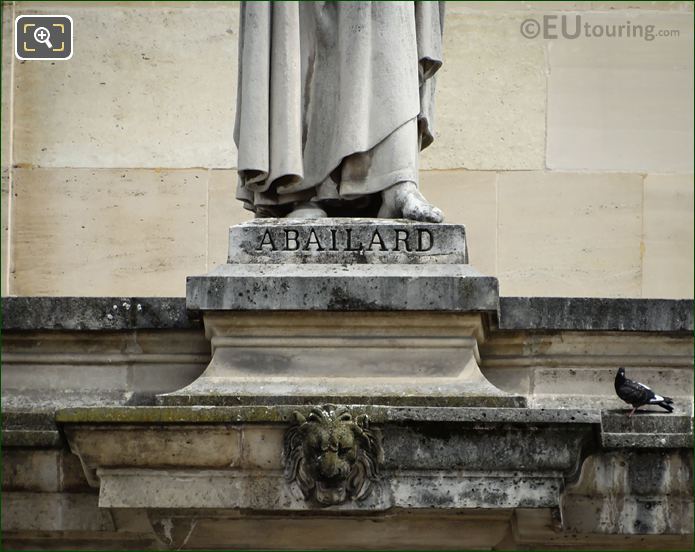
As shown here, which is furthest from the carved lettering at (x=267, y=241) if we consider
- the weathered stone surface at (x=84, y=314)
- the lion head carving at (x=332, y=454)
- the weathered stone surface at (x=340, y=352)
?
the lion head carving at (x=332, y=454)

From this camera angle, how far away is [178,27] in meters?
16.4

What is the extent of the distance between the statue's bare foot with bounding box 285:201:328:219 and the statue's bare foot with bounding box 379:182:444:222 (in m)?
0.27

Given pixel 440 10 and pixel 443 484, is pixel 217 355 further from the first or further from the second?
pixel 440 10

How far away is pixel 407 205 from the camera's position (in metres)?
12.2

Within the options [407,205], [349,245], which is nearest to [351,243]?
[349,245]

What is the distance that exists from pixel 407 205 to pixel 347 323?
0.62 metres

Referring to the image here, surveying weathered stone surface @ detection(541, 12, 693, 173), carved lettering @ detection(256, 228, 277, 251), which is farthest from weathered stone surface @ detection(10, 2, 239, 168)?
carved lettering @ detection(256, 228, 277, 251)

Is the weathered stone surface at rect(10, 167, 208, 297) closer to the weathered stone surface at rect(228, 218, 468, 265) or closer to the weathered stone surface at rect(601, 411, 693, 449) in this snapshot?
the weathered stone surface at rect(228, 218, 468, 265)

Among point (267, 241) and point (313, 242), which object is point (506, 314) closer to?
point (313, 242)

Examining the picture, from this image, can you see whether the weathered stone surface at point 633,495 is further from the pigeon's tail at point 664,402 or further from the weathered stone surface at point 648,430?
the pigeon's tail at point 664,402

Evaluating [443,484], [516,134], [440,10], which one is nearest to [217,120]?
[516,134]

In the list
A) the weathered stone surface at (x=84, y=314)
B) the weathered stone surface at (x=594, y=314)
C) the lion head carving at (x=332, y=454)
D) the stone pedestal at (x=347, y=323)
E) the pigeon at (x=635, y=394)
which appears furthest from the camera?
the weathered stone surface at (x=84, y=314)

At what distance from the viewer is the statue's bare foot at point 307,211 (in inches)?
487

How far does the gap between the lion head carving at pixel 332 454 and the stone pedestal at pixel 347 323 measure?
24 centimetres
